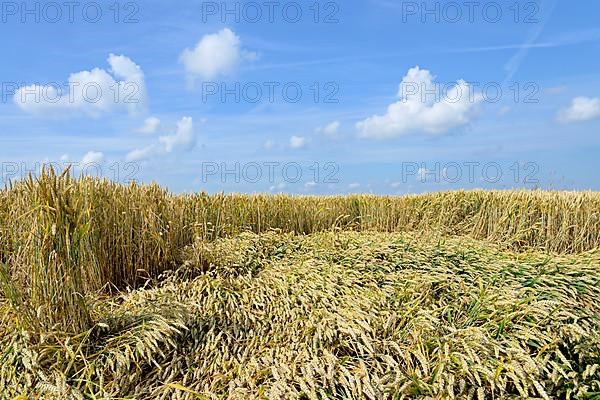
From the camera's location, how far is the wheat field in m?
2.29

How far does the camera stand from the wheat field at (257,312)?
229 centimetres

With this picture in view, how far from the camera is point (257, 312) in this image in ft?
9.76

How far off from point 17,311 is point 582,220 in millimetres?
6015

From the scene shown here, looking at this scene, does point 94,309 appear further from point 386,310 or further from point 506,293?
point 506,293

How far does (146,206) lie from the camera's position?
148 inches

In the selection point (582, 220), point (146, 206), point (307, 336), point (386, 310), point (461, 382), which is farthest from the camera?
point (582, 220)

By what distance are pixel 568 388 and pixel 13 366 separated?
290 cm

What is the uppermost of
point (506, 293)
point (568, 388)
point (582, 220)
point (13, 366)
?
point (582, 220)

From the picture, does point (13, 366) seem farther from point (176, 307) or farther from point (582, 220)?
point (582, 220)

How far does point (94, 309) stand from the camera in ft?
8.63

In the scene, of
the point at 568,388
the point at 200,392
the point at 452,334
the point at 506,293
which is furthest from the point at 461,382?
the point at 200,392

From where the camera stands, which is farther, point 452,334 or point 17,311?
point 452,334

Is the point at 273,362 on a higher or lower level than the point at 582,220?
lower

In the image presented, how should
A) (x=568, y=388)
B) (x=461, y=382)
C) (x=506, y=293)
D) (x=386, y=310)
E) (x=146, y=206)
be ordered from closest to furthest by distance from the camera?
(x=461, y=382), (x=568, y=388), (x=386, y=310), (x=506, y=293), (x=146, y=206)
